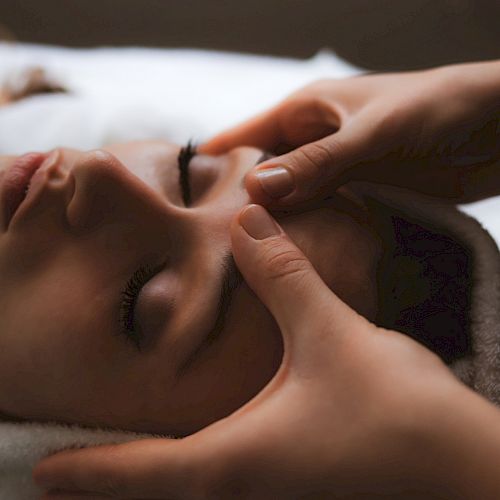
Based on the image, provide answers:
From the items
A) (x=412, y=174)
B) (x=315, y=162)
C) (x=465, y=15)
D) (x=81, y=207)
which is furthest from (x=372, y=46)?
(x=81, y=207)

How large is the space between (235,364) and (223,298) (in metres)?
0.08

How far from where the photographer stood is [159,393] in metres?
0.73

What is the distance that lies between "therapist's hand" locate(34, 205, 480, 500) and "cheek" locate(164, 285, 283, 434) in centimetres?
6

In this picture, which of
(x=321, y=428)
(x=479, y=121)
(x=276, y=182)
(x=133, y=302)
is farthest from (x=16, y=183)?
(x=479, y=121)

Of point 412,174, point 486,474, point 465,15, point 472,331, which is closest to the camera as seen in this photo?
point 486,474

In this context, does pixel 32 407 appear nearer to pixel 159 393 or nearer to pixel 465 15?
pixel 159 393

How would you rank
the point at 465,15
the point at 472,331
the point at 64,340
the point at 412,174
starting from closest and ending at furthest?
the point at 64,340, the point at 472,331, the point at 412,174, the point at 465,15

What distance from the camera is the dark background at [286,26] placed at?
2.18 metres

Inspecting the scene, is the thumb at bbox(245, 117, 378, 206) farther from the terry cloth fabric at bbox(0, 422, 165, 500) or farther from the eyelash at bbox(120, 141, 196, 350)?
the terry cloth fabric at bbox(0, 422, 165, 500)

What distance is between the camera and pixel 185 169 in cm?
90

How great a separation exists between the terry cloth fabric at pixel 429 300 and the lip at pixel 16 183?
29cm

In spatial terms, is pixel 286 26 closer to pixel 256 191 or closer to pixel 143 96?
pixel 143 96

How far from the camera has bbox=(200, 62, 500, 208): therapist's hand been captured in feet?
2.68

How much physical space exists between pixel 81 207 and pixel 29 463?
338mm
